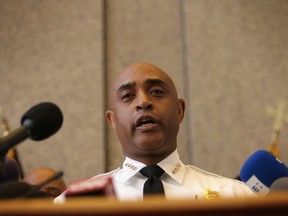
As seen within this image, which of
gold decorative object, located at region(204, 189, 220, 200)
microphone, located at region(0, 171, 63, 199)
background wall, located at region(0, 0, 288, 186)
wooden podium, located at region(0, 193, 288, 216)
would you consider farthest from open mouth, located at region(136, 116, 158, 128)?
background wall, located at region(0, 0, 288, 186)

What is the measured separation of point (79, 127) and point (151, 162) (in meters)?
1.31

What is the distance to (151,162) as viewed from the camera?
1573mm

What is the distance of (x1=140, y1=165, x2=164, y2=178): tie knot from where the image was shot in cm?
150

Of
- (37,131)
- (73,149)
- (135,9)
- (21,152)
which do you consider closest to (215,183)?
(37,131)

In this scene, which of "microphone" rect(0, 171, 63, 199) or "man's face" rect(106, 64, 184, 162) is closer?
"microphone" rect(0, 171, 63, 199)

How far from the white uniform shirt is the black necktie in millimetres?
22

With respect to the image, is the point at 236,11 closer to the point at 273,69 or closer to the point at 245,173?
the point at 273,69

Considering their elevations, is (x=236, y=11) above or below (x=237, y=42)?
above

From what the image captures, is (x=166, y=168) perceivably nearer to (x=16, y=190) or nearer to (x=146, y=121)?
(x=146, y=121)

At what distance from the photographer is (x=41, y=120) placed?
0.89 meters

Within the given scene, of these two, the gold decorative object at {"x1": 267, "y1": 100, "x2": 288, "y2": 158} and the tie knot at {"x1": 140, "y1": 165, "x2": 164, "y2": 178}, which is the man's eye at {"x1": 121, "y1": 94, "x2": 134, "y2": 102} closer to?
the tie knot at {"x1": 140, "y1": 165, "x2": 164, "y2": 178}

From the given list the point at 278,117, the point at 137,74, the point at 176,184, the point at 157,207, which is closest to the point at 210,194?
the point at 176,184

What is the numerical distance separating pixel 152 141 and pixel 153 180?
139mm

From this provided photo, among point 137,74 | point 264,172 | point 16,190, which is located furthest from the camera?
point 137,74
